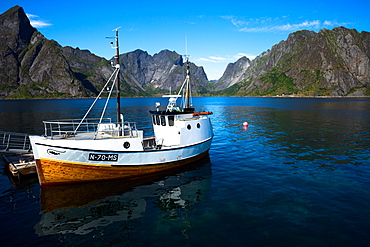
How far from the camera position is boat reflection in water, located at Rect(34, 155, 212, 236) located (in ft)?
40.7

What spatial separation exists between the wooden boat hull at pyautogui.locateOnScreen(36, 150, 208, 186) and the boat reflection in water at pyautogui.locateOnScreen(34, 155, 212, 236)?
0.55 m

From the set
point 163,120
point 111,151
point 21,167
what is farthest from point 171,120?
point 21,167

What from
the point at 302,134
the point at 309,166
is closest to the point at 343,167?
the point at 309,166

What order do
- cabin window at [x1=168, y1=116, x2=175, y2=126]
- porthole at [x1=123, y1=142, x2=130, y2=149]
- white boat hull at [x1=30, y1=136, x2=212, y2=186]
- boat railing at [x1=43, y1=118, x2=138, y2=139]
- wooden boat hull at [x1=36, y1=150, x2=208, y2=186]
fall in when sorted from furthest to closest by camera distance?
cabin window at [x1=168, y1=116, x2=175, y2=126], porthole at [x1=123, y1=142, x2=130, y2=149], boat railing at [x1=43, y1=118, x2=138, y2=139], wooden boat hull at [x1=36, y1=150, x2=208, y2=186], white boat hull at [x1=30, y1=136, x2=212, y2=186]

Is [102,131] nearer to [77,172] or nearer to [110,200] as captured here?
[77,172]

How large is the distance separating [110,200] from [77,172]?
144 inches

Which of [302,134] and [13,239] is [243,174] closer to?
[13,239]

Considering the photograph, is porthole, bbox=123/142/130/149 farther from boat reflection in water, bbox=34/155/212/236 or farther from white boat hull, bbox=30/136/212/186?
boat reflection in water, bbox=34/155/212/236

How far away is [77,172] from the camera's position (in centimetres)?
1645

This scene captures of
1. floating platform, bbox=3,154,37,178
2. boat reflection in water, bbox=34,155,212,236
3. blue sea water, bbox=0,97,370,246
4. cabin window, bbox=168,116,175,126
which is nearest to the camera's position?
blue sea water, bbox=0,97,370,246

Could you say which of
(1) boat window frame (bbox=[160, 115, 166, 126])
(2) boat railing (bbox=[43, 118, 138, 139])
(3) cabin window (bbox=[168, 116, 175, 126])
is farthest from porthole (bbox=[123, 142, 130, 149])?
(3) cabin window (bbox=[168, 116, 175, 126])

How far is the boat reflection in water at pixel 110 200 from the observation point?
12.4m

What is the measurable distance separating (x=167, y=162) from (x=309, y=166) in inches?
556

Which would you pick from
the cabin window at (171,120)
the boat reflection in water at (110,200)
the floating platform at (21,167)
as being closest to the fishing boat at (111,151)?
the cabin window at (171,120)
